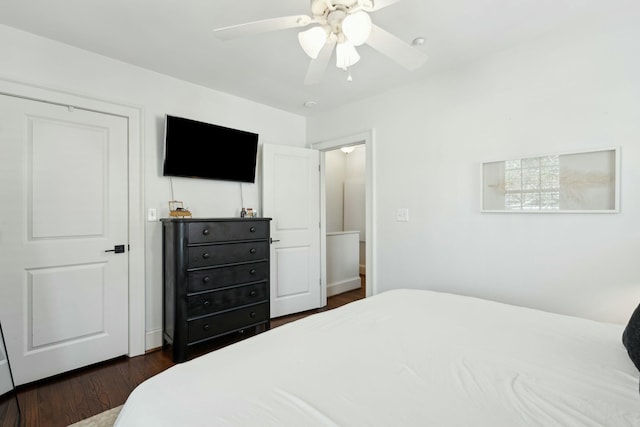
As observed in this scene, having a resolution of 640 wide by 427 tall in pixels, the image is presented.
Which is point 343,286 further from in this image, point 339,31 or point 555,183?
point 339,31

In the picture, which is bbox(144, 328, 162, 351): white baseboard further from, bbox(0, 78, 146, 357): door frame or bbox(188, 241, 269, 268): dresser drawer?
bbox(188, 241, 269, 268): dresser drawer

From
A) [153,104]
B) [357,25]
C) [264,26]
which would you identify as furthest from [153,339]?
[357,25]

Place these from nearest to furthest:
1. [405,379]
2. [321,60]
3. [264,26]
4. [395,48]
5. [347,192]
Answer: [405,379] → [264,26] → [395,48] → [321,60] → [347,192]

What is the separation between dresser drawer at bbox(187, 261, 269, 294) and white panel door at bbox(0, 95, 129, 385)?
61 centimetres

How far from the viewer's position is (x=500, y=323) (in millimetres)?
1379

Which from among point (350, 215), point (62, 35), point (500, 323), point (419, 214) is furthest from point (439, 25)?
point (350, 215)

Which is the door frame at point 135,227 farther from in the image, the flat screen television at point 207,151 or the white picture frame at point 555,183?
the white picture frame at point 555,183

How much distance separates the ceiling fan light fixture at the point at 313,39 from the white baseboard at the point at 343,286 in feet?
11.0

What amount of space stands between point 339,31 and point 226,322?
7.72 ft

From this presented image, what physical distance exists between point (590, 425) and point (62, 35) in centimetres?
332

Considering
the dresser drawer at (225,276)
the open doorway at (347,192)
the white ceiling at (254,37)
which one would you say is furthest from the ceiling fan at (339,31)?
the open doorway at (347,192)

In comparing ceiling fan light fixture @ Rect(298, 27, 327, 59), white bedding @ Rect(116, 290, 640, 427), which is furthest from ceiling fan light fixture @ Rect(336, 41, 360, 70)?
white bedding @ Rect(116, 290, 640, 427)

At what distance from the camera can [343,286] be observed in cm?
450

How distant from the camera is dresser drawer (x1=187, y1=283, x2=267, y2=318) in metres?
2.43
